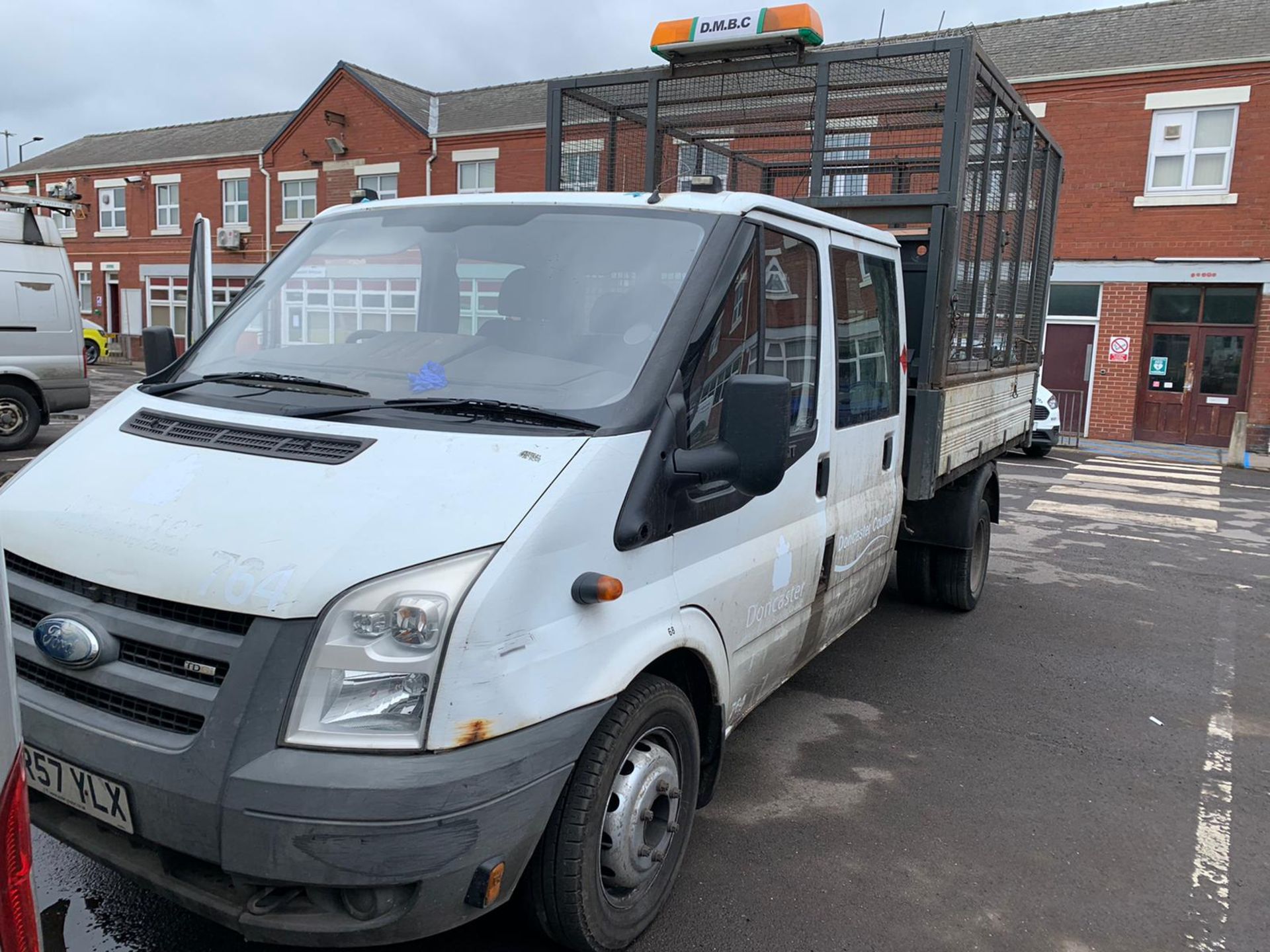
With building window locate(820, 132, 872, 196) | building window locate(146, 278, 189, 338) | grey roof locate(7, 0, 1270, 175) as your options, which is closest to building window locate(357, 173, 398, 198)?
grey roof locate(7, 0, 1270, 175)

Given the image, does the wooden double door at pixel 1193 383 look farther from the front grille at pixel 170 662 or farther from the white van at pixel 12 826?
the white van at pixel 12 826

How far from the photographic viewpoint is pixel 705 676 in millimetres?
3121

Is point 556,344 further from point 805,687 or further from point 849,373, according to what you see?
point 805,687

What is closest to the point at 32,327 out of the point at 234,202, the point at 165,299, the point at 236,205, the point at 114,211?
the point at 236,205

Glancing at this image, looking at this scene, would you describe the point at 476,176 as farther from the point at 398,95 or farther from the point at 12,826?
the point at 12,826

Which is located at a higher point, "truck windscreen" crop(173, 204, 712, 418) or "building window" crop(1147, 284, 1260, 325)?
"building window" crop(1147, 284, 1260, 325)

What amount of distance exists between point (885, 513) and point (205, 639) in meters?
3.29

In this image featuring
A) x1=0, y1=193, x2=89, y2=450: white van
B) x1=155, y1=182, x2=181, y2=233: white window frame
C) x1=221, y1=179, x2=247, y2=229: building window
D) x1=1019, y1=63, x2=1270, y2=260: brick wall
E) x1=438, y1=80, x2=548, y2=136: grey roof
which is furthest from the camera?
x1=155, y1=182, x2=181, y2=233: white window frame

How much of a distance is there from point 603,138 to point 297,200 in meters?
27.1

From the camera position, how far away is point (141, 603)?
2354 millimetres

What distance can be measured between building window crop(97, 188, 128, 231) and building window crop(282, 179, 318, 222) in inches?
314

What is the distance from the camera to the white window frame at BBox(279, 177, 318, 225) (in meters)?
30.1

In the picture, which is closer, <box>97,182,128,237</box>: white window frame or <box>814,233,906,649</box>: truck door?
<box>814,233,906,649</box>: truck door

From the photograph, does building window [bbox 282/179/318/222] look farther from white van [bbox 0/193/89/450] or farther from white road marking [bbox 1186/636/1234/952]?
white road marking [bbox 1186/636/1234/952]
